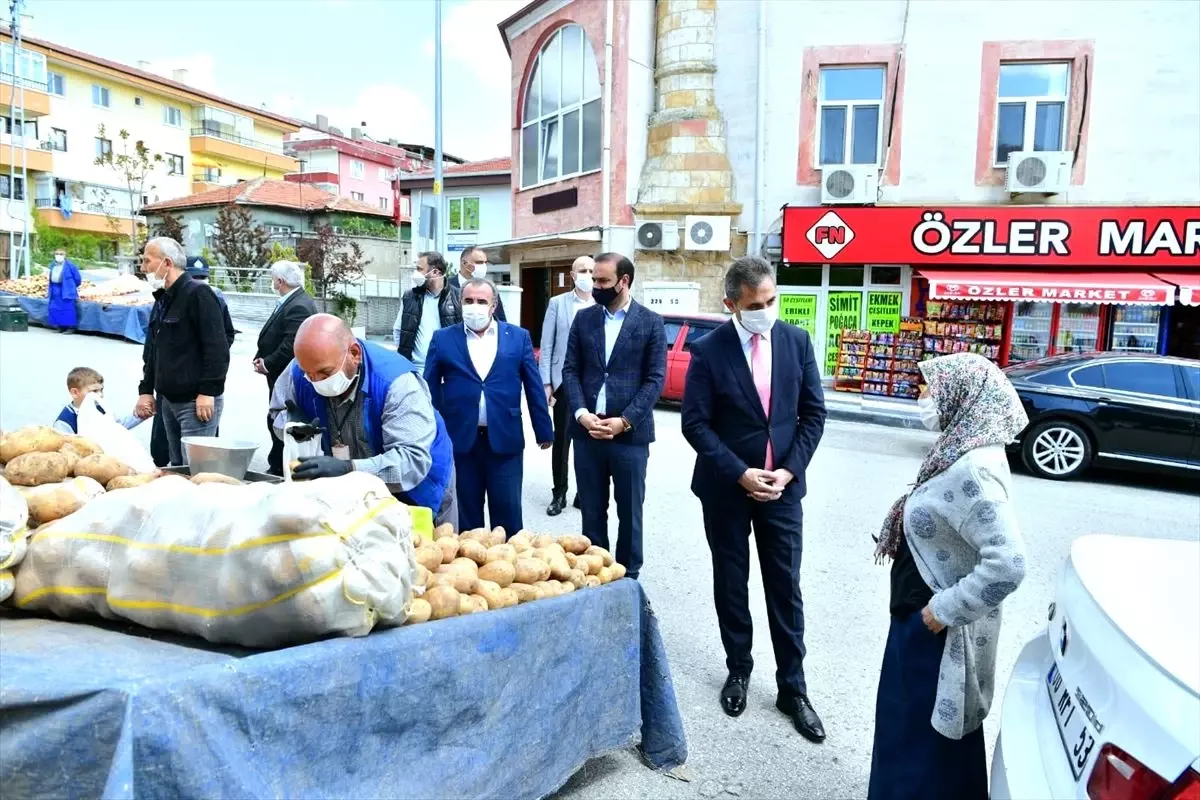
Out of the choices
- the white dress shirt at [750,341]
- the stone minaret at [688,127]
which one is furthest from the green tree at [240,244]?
the white dress shirt at [750,341]

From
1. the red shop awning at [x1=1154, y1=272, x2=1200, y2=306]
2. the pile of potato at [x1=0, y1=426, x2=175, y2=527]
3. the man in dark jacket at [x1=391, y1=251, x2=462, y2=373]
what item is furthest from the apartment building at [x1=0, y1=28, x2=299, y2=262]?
the pile of potato at [x1=0, y1=426, x2=175, y2=527]

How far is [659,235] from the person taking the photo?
17.0 meters

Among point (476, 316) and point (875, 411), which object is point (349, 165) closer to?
point (875, 411)

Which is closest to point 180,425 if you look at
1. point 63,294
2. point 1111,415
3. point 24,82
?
point 1111,415

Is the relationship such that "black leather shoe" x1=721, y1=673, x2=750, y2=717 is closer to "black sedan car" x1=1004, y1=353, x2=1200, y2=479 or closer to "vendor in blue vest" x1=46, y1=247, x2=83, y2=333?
"black sedan car" x1=1004, y1=353, x2=1200, y2=479

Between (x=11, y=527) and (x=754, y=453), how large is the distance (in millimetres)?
2701

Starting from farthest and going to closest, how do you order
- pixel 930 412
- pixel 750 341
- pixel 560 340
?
pixel 560 340 → pixel 750 341 → pixel 930 412

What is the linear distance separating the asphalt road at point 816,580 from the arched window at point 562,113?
9078 mm

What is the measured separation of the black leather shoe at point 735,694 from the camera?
3.74 metres

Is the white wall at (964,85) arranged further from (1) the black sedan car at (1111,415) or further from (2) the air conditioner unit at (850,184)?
(1) the black sedan car at (1111,415)

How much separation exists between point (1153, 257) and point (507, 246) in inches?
565

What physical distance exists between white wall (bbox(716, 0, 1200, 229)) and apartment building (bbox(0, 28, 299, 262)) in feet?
115

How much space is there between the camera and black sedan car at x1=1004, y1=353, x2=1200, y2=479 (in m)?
8.84

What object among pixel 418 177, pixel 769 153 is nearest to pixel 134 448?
pixel 769 153
